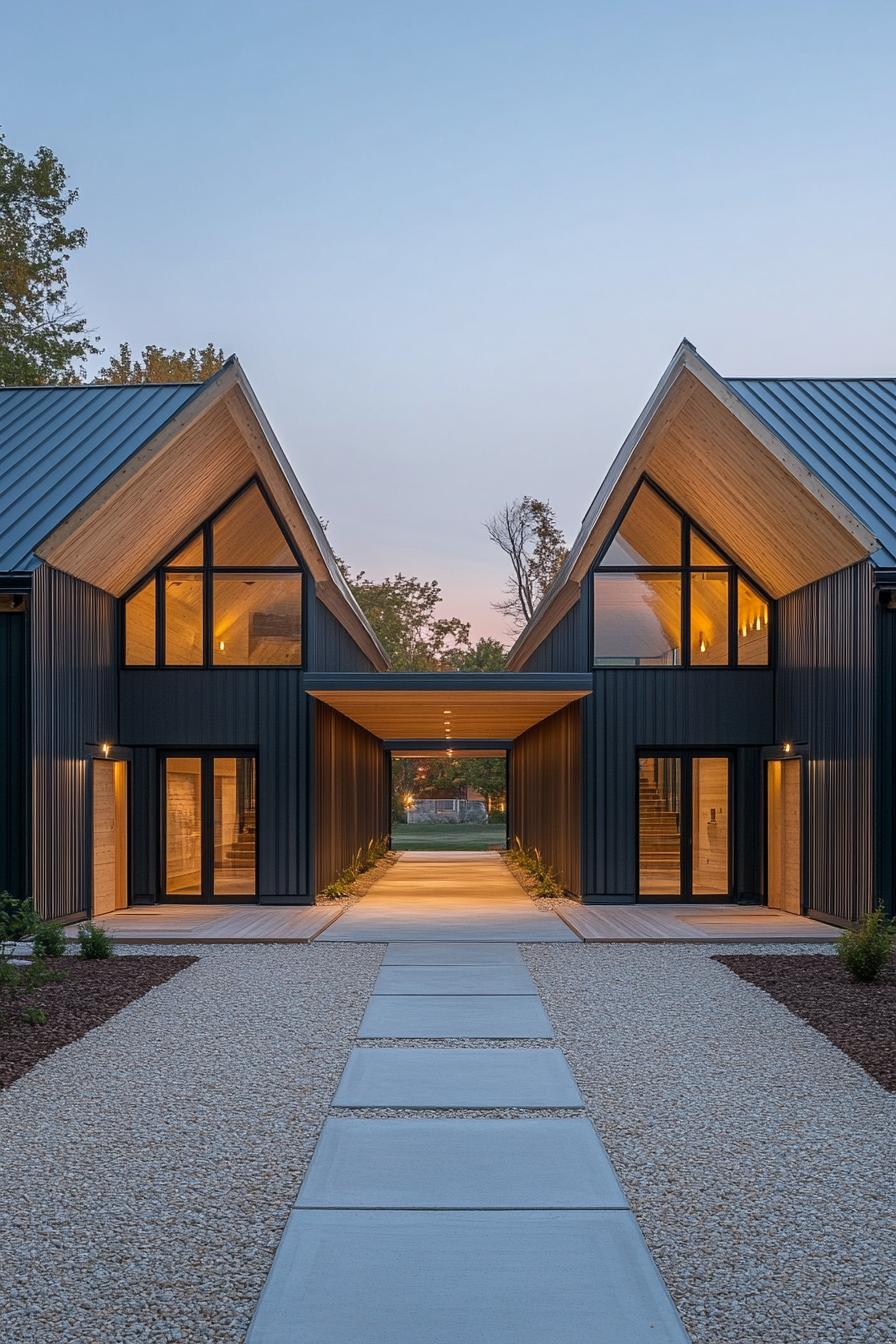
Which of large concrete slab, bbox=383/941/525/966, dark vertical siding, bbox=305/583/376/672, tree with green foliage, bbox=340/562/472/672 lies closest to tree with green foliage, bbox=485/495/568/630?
tree with green foliage, bbox=340/562/472/672

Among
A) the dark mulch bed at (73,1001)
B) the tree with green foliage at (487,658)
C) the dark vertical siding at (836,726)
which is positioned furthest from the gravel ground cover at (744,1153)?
the tree with green foliage at (487,658)

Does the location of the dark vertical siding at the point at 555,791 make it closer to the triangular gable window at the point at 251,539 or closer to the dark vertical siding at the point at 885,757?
the dark vertical siding at the point at 885,757

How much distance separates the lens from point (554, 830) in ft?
59.8

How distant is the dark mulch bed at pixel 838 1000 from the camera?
684 cm

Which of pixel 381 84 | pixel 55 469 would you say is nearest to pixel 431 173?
pixel 381 84

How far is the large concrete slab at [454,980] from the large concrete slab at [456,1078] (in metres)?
1.88

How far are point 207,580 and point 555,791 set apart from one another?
21.0 feet

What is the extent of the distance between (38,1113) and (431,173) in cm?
2031

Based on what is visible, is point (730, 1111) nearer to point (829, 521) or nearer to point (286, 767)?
point (829, 521)

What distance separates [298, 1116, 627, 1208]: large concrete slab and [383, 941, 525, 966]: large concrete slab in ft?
15.9

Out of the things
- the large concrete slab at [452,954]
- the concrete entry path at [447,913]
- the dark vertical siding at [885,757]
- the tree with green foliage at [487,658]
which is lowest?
the concrete entry path at [447,913]

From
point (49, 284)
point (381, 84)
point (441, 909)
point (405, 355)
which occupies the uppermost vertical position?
point (405, 355)

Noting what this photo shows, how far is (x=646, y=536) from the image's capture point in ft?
49.1

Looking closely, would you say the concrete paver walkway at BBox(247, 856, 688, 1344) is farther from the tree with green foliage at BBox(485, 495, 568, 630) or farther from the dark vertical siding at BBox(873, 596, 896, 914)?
the tree with green foliage at BBox(485, 495, 568, 630)
